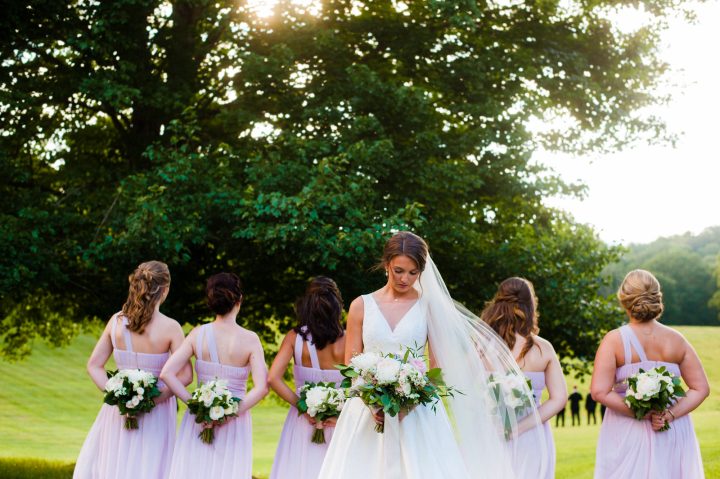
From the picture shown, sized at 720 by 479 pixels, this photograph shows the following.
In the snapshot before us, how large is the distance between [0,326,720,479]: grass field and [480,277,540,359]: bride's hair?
38.1ft

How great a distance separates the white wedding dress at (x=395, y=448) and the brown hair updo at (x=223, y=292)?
188 cm

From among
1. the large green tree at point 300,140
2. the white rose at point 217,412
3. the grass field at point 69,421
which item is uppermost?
the large green tree at point 300,140

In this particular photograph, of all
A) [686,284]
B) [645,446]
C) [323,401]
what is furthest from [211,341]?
Answer: [686,284]

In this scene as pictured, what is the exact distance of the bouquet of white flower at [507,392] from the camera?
6367 mm

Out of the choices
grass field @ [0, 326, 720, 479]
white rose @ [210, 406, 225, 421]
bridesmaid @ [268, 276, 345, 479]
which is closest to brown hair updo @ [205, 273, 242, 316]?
bridesmaid @ [268, 276, 345, 479]

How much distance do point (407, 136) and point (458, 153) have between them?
876 millimetres

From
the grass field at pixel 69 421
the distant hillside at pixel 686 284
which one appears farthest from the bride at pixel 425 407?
the distant hillside at pixel 686 284

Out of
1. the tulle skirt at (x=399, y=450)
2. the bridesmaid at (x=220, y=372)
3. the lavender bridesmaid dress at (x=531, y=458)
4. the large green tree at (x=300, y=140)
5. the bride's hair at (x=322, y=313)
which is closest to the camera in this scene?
the tulle skirt at (x=399, y=450)

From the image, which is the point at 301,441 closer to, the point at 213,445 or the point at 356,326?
the point at 213,445

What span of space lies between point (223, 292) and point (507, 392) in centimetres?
261

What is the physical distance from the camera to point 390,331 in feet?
19.9

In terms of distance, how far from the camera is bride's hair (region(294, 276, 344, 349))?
24.9 feet

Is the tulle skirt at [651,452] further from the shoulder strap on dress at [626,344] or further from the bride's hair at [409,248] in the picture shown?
the bride's hair at [409,248]

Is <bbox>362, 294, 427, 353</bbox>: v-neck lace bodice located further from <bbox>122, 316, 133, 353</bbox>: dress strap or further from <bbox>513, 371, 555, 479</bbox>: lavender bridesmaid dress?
<bbox>122, 316, 133, 353</bbox>: dress strap
